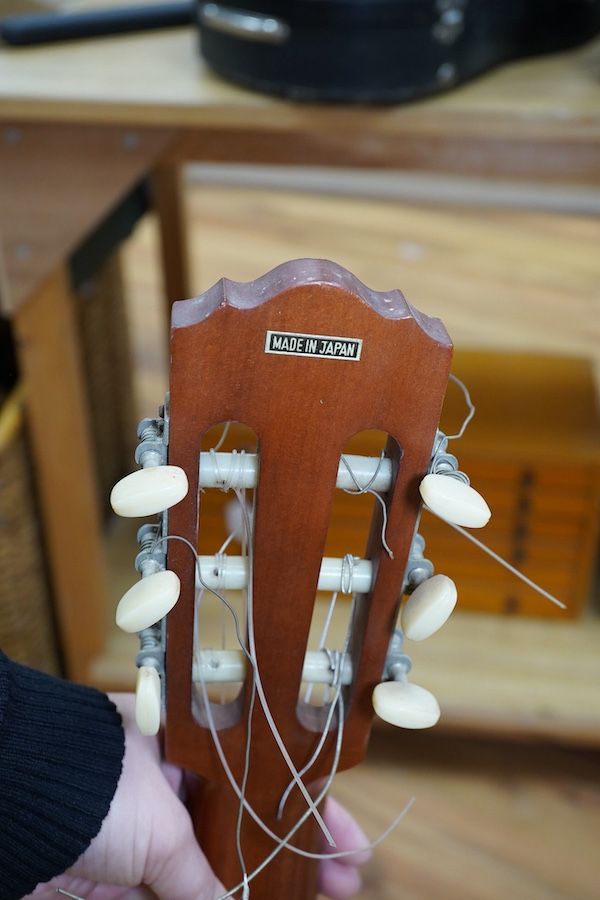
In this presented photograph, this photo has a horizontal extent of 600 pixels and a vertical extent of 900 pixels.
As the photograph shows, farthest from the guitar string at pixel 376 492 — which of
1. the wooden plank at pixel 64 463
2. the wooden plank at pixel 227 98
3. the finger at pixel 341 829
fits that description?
Answer: the wooden plank at pixel 64 463

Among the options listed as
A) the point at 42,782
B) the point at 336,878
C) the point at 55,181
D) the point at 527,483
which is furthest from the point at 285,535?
the point at 527,483

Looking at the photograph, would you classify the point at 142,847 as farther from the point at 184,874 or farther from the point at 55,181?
the point at 55,181

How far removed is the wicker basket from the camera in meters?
0.85

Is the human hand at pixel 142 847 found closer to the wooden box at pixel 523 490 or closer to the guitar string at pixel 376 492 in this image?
the guitar string at pixel 376 492

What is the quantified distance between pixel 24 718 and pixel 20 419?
1.50 ft

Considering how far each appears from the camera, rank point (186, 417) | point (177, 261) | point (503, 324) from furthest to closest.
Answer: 1. point (177, 261)
2. point (503, 324)
3. point (186, 417)

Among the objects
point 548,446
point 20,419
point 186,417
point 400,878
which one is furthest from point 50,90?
point 400,878

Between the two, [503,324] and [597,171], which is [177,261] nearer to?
[503,324]

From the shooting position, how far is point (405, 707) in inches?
16.4

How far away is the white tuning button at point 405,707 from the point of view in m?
0.41

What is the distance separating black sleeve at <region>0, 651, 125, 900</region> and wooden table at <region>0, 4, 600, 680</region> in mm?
402

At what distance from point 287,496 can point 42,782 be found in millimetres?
182

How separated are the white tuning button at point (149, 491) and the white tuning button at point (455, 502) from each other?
0.30 ft

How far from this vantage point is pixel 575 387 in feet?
3.25
